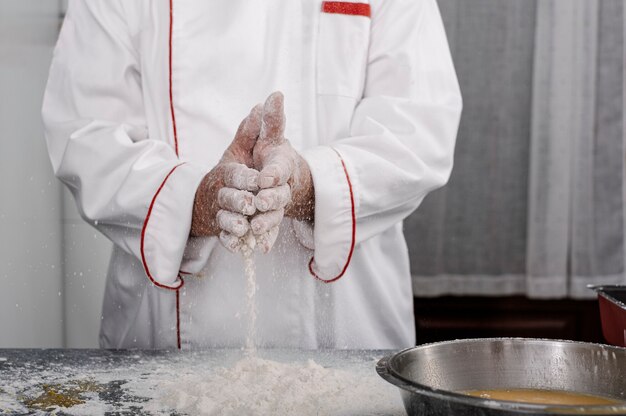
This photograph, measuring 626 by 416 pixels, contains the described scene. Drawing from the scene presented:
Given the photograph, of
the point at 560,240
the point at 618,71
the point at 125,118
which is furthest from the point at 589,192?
the point at 125,118

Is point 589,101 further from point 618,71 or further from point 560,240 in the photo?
point 560,240

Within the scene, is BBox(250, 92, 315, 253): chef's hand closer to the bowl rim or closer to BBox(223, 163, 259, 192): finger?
BBox(223, 163, 259, 192): finger

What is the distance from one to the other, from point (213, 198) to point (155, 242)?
0.15 meters

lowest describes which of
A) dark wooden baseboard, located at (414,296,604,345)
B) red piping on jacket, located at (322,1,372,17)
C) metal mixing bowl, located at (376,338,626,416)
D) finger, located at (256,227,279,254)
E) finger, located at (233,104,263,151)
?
dark wooden baseboard, located at (414,296,604,345)

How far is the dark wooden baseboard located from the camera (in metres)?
2.52

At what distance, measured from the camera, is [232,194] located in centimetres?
115

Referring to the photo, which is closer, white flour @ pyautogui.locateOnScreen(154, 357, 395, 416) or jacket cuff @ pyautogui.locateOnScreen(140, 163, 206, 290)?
white flour @ pyautogui.locateOnScreen(154, 357, 395, 416)

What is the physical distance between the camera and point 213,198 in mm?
1272

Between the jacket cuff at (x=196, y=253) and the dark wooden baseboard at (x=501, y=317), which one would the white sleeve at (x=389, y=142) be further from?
the dark wooden baseboard at (x=501, y=317)

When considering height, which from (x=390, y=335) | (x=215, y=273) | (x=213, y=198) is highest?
(x=213, y=198)

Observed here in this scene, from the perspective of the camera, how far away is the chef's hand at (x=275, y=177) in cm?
114

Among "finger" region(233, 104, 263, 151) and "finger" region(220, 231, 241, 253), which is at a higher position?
"finger" region(233, 104, 263, 151)

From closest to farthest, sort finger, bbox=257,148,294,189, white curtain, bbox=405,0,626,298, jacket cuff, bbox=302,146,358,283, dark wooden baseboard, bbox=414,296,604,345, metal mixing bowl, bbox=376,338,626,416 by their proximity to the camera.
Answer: metal mixing bowl, bbox=376,338,626,416 → finger, bbox=257,148,294,189 → jacket cuff, bbox=302,146,358,283 → white curtain, bbox=405,0,626,298 → dark wooden baseboard, bbox=414,296,604,345

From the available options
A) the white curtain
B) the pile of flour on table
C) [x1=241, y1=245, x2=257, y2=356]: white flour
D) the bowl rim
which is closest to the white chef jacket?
[x1=241, y1=245, x2=257, y2=356]: white flour
